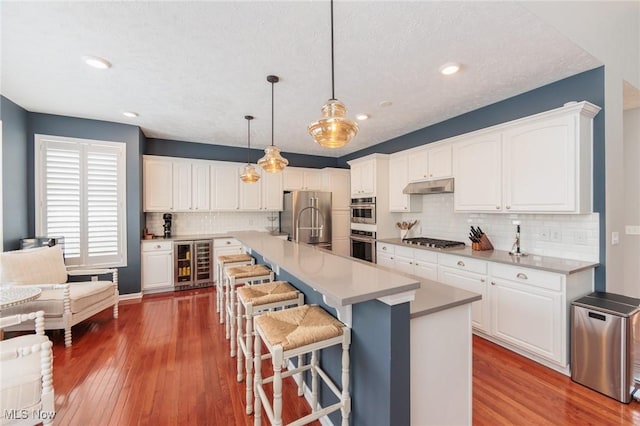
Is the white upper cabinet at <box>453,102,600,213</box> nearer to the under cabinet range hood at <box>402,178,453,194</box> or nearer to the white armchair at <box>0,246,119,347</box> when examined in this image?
the under cabinet range hood at <box>402,178,453,194</box>

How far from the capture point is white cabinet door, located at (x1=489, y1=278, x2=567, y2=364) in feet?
7.50

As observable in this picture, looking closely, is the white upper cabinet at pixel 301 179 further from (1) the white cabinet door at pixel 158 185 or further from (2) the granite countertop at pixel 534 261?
(2) the granite countertop at pixel 534 261

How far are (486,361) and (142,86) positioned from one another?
4.37 meters

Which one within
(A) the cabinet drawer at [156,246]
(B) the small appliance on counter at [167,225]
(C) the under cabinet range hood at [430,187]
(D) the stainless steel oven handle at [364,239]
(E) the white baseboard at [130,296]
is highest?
(C) the under cabinet range hood at [430,187]

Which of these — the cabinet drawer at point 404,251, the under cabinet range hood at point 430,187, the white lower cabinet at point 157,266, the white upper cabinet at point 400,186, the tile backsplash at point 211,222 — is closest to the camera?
the under cabinet range hood at point 430,187

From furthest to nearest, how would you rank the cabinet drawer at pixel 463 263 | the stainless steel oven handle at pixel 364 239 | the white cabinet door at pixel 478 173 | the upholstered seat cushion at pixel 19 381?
the stainless steel oven handle at pixel 364 239
the white cabinet door at pixel 478 173
the cabinet drawer at pixel 463 263
the upholstered seat cushion at pixel 19 381

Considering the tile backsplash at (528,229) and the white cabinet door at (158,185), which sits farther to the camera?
the white cabinet door at (158,185)

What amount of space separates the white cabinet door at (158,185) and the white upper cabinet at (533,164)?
4.71 metres

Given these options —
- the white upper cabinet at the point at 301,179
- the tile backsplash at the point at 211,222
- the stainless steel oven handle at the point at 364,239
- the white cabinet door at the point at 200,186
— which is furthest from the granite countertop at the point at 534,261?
the white cabinet door at the point at 200,186

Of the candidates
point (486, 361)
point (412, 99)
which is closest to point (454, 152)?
point (412, 99)

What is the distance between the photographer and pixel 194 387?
2156mm

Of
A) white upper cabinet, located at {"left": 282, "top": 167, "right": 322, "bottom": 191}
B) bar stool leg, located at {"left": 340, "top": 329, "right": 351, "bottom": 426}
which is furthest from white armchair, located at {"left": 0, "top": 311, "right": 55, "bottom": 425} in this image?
white upper cabinet, located at {"left": 282, "top": 167, "right": 322, "bottom": 191}

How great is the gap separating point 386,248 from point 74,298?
13.1ft

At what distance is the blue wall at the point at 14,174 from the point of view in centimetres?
309
